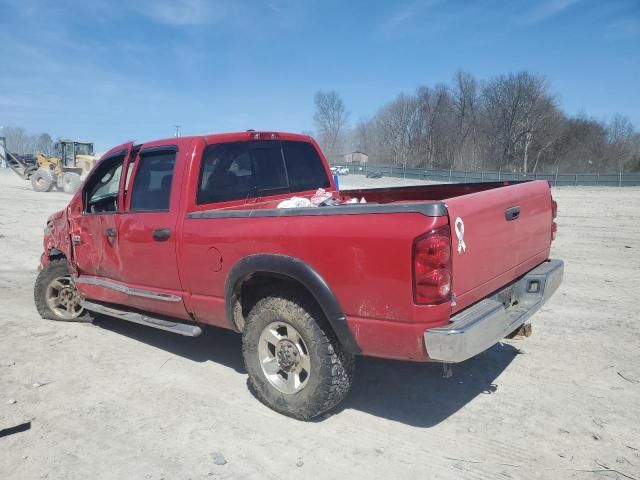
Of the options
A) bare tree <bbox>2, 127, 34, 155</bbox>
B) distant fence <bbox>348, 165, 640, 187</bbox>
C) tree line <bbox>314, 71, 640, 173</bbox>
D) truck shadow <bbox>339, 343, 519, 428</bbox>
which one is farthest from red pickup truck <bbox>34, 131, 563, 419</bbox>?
bare tree <bbox>2, 127, 34, 155</bbox>

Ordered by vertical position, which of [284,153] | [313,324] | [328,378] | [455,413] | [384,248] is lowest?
[455,413]

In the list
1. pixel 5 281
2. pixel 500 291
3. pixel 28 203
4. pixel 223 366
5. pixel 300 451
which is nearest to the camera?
pixel 300 451

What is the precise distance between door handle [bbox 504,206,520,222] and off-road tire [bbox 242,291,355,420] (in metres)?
1.45

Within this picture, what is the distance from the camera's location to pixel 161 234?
4152 mm

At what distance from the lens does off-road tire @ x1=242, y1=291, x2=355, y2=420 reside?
3.33 m

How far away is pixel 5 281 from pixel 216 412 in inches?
229

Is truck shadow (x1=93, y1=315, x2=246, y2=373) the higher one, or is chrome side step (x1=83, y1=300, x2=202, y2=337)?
chrome side step (x1=83, y1=300, x2=202, y2=337)

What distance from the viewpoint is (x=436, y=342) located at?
2.81 meters

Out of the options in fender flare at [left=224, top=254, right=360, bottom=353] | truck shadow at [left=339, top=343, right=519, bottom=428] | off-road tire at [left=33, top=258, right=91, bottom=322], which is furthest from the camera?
off-road tire at [left=33, top=258, right=91, bottom=322]

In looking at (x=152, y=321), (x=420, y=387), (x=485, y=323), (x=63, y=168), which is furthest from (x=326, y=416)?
(x=63, y=168)

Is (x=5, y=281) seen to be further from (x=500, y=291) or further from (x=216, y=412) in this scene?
(x=500, y=291)

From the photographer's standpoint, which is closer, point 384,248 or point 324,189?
point 384,248

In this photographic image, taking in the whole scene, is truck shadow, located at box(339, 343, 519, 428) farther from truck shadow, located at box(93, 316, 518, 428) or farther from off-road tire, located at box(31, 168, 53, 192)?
off-road tire, located at box(31, 168, 53, 192)

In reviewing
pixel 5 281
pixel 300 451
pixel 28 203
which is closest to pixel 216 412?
pixel 300 451
